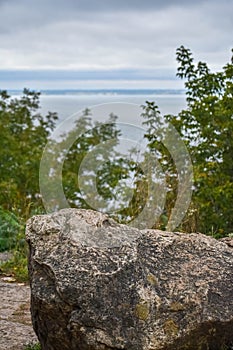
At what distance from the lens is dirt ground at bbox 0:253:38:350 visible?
196 inches

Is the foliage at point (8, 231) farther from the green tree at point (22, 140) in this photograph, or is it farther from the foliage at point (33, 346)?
the green tree at point (22, 140)

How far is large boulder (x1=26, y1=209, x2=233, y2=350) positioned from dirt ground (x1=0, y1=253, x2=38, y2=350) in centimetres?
54

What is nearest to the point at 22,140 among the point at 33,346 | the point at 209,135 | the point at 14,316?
the point at 209,135

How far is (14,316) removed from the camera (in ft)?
18.6

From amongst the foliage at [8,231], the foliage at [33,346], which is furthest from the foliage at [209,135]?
the foliage at [33,346]

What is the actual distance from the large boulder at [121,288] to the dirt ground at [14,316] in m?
0.54

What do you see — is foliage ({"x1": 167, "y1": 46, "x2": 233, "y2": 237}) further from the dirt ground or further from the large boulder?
the large boulder

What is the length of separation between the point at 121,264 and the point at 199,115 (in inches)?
272

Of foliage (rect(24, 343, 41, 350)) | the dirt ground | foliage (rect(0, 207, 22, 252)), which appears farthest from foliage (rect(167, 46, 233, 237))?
foliage (rect(24, 343, 41, 350))

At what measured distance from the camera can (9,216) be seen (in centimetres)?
891

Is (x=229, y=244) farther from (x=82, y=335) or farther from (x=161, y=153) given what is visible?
(x=161, y=153)

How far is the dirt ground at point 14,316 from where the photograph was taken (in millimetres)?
4969

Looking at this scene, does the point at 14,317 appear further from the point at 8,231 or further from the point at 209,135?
the point at 209,135

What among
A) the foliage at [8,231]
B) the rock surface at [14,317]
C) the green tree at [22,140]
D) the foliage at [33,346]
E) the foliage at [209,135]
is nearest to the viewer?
the foliage at [33,346]
